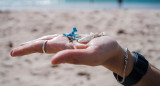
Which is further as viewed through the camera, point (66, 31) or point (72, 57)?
point (66, 31)

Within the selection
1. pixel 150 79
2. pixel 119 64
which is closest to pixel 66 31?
pixel 119 64

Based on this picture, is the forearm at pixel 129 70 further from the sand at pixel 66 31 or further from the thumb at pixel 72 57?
the sand at pixel 66 31

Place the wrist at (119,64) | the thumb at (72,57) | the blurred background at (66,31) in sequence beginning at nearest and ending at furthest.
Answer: the thumb at (72,57) → the wrist at (119,64) → the blurred background at (66,31)

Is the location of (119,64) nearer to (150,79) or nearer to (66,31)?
(150,79)

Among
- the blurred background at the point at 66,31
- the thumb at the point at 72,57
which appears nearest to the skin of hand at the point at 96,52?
the thumb at the point at 72,57

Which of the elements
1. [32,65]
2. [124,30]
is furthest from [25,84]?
[124,30]

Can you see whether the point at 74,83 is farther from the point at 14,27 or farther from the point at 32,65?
the point at 14,27
